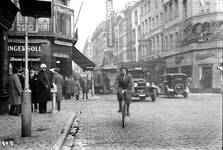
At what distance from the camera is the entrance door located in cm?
3688

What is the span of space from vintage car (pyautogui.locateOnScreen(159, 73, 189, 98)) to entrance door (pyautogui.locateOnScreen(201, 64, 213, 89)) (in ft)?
26.4

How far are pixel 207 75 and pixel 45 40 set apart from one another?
18.4 meters

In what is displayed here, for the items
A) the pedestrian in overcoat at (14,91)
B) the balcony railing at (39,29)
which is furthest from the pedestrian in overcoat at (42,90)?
the balcony railing at (39,29)

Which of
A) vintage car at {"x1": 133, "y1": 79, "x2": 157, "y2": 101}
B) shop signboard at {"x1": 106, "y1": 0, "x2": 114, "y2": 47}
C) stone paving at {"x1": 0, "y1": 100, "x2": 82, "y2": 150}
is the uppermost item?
shop signboard at {"x1": 106, "y1": 0, "x2": 114, "y2": 47}

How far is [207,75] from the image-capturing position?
37594 mm

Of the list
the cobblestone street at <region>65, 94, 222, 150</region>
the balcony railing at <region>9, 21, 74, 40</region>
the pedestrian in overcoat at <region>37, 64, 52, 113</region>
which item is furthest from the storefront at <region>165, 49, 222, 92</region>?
the cobblestone street at <region>65, 94, 222, 150</region>

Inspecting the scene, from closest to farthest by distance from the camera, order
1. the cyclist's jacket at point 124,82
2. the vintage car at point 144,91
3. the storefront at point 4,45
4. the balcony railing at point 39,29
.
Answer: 1. the cyclist's jacket at point 124,82
2. the storefront at point 4,45
3. the vintage car at point 144,91
4. the balcony railing at point 39,29

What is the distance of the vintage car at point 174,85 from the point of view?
28547 mm

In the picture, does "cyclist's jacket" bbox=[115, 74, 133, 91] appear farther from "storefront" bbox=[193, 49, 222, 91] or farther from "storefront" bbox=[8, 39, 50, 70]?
"storefront" bbox=[193, 49, 222, 91]

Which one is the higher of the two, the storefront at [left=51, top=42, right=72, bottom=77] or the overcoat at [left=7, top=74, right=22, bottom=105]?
the storefront at [left=51, top=42, right=72, bottom=77]

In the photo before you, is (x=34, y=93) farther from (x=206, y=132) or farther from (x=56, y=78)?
(x=206, y=132)

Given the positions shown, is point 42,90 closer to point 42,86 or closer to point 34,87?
point 42,86

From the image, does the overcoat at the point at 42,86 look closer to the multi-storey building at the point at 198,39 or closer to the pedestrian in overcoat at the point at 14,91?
the pedestrian in overcoat at the point at 14,91

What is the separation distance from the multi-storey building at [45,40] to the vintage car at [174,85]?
763cm
